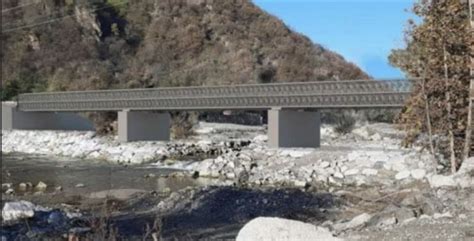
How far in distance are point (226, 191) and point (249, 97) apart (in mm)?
16645

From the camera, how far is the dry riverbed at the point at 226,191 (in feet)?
36.9

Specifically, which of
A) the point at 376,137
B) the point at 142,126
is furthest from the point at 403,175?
the point at 142,126

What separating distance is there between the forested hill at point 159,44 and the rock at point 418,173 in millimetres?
48680

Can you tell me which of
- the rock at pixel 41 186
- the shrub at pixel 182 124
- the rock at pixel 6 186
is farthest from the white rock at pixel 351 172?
the shrub at pixel 182 124

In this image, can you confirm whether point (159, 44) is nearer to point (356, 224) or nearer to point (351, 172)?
point (351, 172)

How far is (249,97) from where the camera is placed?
3366 cm

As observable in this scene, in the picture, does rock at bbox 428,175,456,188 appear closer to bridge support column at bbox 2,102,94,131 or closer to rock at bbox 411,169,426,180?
rock at bbox 411,169,426,180

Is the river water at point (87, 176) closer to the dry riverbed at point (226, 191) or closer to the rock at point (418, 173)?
the dry riverbed at point (226, 191)

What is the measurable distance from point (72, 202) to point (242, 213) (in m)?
4.84

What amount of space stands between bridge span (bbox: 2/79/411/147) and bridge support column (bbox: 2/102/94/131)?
0.20ft

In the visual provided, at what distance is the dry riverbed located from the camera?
11.2 m

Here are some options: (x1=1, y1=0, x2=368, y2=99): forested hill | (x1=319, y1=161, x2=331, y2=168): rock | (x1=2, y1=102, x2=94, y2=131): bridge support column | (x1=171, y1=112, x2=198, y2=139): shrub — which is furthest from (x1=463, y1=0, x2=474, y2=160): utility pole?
(x1=1, y1=0, x2=368, y2=99): forested hill

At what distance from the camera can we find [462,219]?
1011 cm

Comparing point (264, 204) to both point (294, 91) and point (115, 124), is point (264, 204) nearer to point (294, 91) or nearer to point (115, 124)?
point (294, 91)
